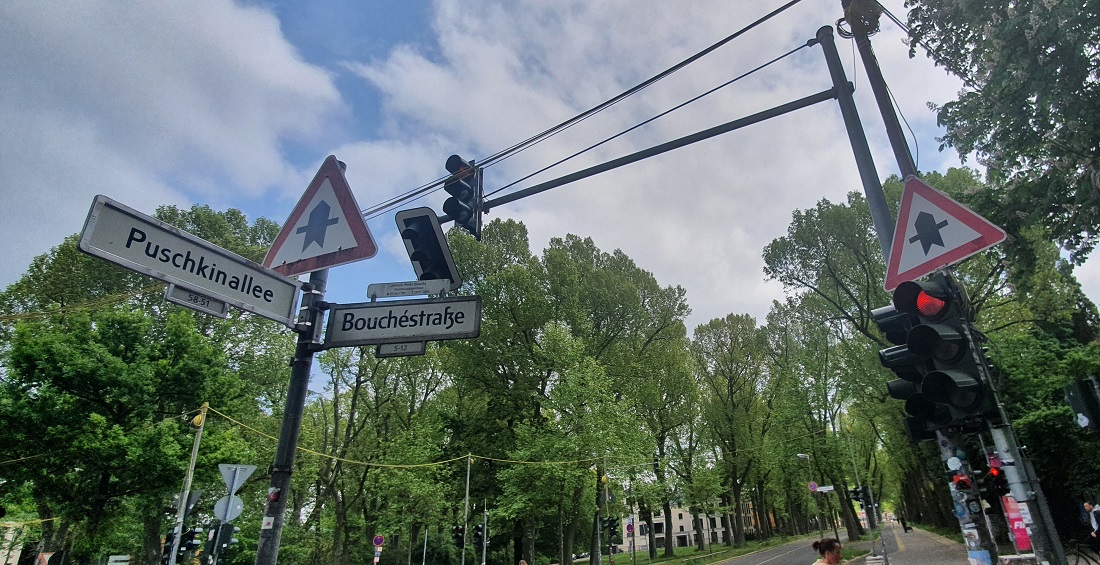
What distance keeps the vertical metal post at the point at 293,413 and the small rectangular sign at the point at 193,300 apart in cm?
63

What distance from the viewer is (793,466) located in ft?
124

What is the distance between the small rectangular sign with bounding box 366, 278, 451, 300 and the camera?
4098 millimetres

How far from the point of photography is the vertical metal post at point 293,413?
3.79 metres

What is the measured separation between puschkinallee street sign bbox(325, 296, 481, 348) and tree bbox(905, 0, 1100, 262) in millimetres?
6543

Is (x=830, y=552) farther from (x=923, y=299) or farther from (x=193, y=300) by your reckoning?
(x=193, y=300)

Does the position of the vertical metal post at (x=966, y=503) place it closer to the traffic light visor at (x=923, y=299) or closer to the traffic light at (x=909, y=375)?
the traffic light at (x=909, y=375)

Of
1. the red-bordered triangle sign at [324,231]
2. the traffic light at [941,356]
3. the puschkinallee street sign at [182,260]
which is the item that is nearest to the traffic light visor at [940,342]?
the traffic light at [941,356]

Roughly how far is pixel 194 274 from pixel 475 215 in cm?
251

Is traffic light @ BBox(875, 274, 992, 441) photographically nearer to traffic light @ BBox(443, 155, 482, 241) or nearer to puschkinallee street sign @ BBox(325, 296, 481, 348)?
puschkinallee street sign @ BBox(325, 296, 481, 348)

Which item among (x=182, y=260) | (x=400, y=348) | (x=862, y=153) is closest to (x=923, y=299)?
(x=862, y=153)

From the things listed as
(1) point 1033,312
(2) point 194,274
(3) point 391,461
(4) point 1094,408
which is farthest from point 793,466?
(2) point 194,274

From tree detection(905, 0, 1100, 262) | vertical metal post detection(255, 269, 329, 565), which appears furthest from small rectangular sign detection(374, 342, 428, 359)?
tree detection(905, 0, 1100, 262)

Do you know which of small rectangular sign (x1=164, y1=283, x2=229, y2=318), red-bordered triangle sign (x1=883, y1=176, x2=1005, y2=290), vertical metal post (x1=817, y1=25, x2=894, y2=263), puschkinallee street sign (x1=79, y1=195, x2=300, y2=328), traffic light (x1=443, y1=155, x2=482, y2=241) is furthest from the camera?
traffic light (x1=443, y1=155, x2=482, y2=241)

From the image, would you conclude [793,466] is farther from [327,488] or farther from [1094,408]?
[1094,408]
